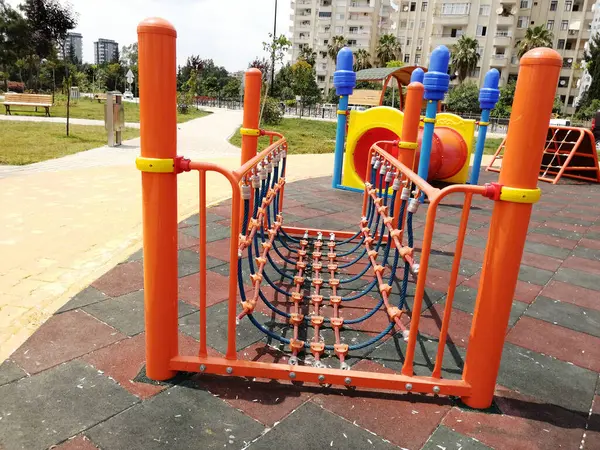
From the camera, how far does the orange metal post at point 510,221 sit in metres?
1.85

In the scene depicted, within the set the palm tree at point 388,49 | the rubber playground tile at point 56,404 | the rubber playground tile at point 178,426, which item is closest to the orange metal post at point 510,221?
the rubber playground tile at point 178,426

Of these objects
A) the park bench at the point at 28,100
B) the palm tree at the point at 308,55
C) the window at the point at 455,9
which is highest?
the window at the point at 455,9

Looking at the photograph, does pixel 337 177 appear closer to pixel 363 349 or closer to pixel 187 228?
pixel 187 228

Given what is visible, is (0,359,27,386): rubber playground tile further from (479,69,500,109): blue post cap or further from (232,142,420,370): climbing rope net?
(479,69,500,109): blue post cap

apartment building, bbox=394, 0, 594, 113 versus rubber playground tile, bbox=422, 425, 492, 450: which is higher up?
apartment building, bbox=394, 0, 594, 113

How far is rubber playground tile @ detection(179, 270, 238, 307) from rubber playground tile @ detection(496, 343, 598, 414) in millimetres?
1877

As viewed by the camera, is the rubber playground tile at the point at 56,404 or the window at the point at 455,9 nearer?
the rubber playground tile at the point at 56,404

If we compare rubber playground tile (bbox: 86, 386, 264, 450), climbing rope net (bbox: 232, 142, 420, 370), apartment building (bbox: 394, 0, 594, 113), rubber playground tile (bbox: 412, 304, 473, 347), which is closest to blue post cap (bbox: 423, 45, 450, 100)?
climbing rope net (bbox: 232, 142, 420, 370)

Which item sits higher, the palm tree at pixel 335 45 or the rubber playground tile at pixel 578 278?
the palm tree at pixel 335 45

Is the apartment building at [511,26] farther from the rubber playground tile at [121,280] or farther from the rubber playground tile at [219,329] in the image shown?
the rubber playground tile at [219,329]

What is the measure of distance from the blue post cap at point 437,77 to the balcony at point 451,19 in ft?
186

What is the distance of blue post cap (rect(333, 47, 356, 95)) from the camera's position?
763 centimetres

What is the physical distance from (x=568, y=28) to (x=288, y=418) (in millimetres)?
66937

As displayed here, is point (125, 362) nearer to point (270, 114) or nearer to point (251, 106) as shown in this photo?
point (251, 106)
